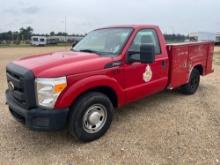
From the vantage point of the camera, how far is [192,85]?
22.0ft

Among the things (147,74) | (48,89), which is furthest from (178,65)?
(48,89)

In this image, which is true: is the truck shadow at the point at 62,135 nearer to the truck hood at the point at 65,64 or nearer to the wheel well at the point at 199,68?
the truck hood at the point at 65,64

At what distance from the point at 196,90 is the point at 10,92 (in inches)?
195

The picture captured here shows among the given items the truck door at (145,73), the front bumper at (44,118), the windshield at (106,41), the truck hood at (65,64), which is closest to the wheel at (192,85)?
the truck door at (145,73)

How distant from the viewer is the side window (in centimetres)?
459

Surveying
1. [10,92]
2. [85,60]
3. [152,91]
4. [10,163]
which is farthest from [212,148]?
[10,92]

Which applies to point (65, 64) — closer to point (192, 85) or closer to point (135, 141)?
point (135, 141)

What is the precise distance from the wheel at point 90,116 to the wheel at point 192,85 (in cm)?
303

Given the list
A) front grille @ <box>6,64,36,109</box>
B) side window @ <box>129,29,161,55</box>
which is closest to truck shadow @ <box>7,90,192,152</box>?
front grille @ <box>6,64,36,109</box>

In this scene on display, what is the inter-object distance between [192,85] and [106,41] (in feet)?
10.1

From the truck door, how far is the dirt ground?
577 mm

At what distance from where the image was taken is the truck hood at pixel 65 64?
11.6ft

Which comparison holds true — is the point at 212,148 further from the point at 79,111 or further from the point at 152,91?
the point at 79,111

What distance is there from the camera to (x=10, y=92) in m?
4.19
